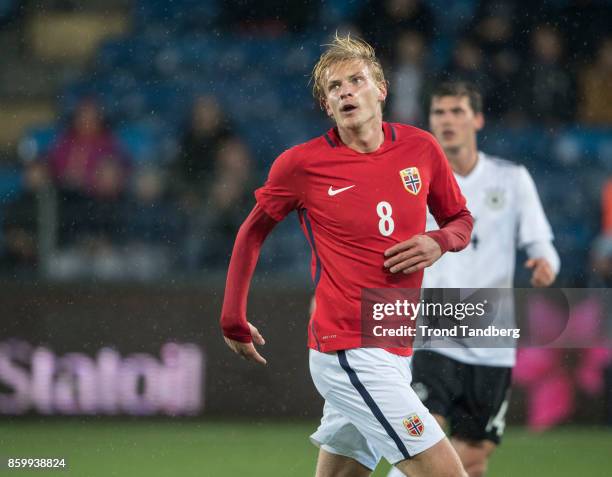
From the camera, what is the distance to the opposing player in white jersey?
16.3 ft

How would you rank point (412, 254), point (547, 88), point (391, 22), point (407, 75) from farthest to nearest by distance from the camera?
point (391, 22)
point (407, 75)
point (547, 88)
point (412, 254)

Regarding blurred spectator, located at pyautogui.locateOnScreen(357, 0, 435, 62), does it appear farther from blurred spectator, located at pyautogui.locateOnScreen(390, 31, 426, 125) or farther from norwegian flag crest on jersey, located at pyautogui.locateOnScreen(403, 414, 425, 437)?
norwegian flag crest on jersey, located at pyautogui.locateOnScreen(403, 414, 425, 437)

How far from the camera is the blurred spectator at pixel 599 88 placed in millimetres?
10102

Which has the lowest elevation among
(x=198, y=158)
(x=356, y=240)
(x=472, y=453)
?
(x=472, y=453)

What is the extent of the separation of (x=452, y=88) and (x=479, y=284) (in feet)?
3.02

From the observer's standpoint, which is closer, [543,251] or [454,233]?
[454,233]

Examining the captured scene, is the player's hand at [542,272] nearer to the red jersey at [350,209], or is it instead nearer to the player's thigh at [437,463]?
the red jersey at [350,209]

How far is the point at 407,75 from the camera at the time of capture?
9.68 meters

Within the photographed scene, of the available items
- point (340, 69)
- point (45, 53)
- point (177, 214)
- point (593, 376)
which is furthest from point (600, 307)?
point (45, 53)

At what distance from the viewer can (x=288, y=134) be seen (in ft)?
32.7

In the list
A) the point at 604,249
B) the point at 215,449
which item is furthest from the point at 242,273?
the point at 604,249

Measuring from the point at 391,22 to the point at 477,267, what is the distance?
5255mm

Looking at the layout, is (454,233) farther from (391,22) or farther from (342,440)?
(391,22)

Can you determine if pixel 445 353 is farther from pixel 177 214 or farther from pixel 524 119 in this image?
pixel 524 119
